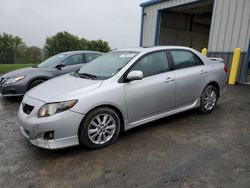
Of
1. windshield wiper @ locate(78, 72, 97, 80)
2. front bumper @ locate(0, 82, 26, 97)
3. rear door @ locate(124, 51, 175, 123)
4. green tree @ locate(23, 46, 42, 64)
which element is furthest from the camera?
green tree @ locate(23, 46, 42, 64)

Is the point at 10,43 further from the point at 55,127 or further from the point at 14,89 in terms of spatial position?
the point at 55,127

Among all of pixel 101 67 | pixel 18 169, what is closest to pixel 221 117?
pixel 101 67

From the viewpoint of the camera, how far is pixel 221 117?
13.8 ft

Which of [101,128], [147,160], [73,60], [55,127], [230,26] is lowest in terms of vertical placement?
[147,160]

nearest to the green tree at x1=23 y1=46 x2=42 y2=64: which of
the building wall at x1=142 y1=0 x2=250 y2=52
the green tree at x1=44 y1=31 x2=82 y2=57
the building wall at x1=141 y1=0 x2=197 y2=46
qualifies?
the green tree at x1=44 y1=31 x2=82 y2=57

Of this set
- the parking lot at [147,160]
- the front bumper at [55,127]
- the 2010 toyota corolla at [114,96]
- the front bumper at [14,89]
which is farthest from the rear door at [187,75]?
the front bumper at [14,89]

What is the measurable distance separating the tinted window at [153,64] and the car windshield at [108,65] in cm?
19

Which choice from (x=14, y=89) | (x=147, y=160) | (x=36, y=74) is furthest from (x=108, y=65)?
(x=14, y=89)

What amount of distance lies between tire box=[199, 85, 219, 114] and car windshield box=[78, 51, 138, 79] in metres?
1.77

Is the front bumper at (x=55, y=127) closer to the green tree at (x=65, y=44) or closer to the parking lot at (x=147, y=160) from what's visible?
the parking lot at (x=147, y=160)

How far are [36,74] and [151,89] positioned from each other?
3756 mm

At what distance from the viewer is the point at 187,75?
384 centimetres

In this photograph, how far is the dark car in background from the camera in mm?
5422

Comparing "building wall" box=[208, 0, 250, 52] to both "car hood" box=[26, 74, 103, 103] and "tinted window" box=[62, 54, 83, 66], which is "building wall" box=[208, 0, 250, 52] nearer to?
"tinted window" box=[62, 54, 83, 66]
